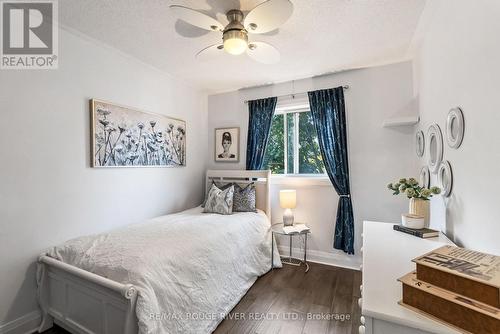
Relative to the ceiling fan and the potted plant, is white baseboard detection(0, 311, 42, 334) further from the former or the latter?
the potted plant

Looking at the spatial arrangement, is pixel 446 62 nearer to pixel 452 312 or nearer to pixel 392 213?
pixel 452 312

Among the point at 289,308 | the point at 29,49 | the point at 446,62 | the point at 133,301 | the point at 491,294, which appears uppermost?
the point at 29,49

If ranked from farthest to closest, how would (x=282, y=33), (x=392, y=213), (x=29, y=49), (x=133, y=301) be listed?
(x=392, y=213) → (x=282, y=33) → (x=29, y=49) → (x=133, y=301)

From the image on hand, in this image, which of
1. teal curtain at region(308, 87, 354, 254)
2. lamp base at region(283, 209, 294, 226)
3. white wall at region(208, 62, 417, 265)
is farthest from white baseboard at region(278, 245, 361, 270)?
lamp base at region(283, 209, 294, 226)

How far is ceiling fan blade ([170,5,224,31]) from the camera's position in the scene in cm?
149

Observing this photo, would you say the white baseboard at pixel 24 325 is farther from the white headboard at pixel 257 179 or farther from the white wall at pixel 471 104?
the white wall at pixel 471 104

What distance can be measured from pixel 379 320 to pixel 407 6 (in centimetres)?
215

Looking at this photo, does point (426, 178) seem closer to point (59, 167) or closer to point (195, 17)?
point (195, 17)

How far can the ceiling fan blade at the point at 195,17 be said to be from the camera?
149cm

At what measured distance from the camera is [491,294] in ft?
2.16

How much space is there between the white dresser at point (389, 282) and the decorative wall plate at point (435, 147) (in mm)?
533

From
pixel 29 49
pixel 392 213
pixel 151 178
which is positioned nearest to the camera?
pixel 29 49

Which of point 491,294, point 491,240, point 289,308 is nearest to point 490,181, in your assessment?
point 491,240

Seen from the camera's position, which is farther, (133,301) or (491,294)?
(133,301)
